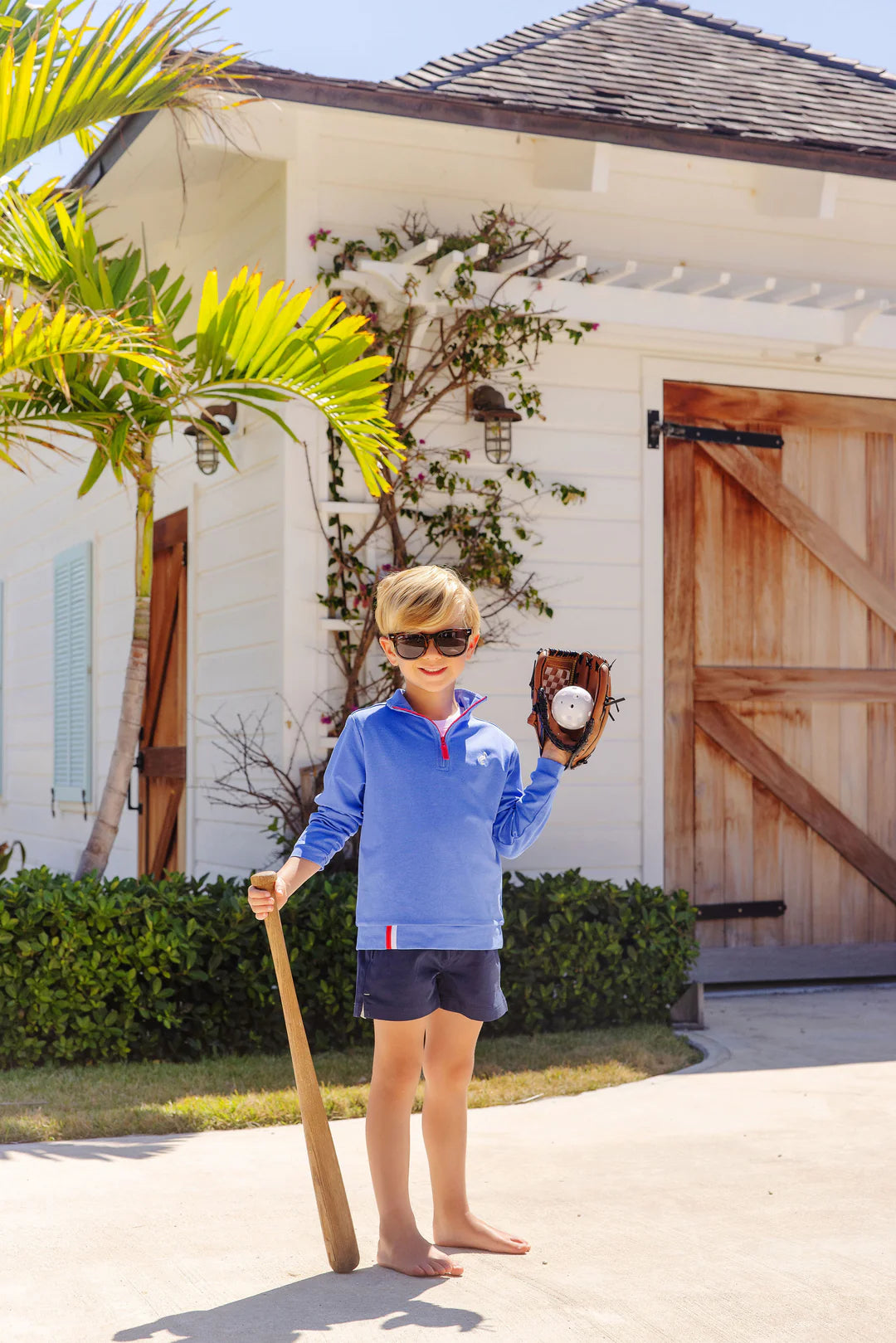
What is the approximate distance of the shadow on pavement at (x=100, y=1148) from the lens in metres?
3.90

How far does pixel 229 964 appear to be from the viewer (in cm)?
511

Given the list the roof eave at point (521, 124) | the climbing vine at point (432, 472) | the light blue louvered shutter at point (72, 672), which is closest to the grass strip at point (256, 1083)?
the climbing vine at point (432, 472)

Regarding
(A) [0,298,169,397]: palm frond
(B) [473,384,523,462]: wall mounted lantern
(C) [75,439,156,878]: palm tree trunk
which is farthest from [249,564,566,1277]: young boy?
(B) [473,384,523,462]: wall mounted lantern

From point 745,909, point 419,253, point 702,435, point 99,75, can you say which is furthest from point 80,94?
point 745,909

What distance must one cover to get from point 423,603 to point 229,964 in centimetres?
253

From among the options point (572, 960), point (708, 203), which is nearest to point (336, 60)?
point (708, 203)

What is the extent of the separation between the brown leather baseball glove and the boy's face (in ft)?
0.55

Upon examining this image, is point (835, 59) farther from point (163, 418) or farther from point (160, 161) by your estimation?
point (163, 418)

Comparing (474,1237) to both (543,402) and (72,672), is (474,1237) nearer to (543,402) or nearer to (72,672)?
(543,402)

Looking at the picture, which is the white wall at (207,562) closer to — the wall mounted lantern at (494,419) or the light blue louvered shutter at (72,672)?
the light blue louvered shutter at (72,672)

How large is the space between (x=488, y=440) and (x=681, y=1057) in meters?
2.69

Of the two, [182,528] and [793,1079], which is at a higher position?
[182,528]

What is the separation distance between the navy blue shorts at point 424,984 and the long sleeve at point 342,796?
10.1 inches

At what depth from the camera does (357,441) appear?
5.18 m
